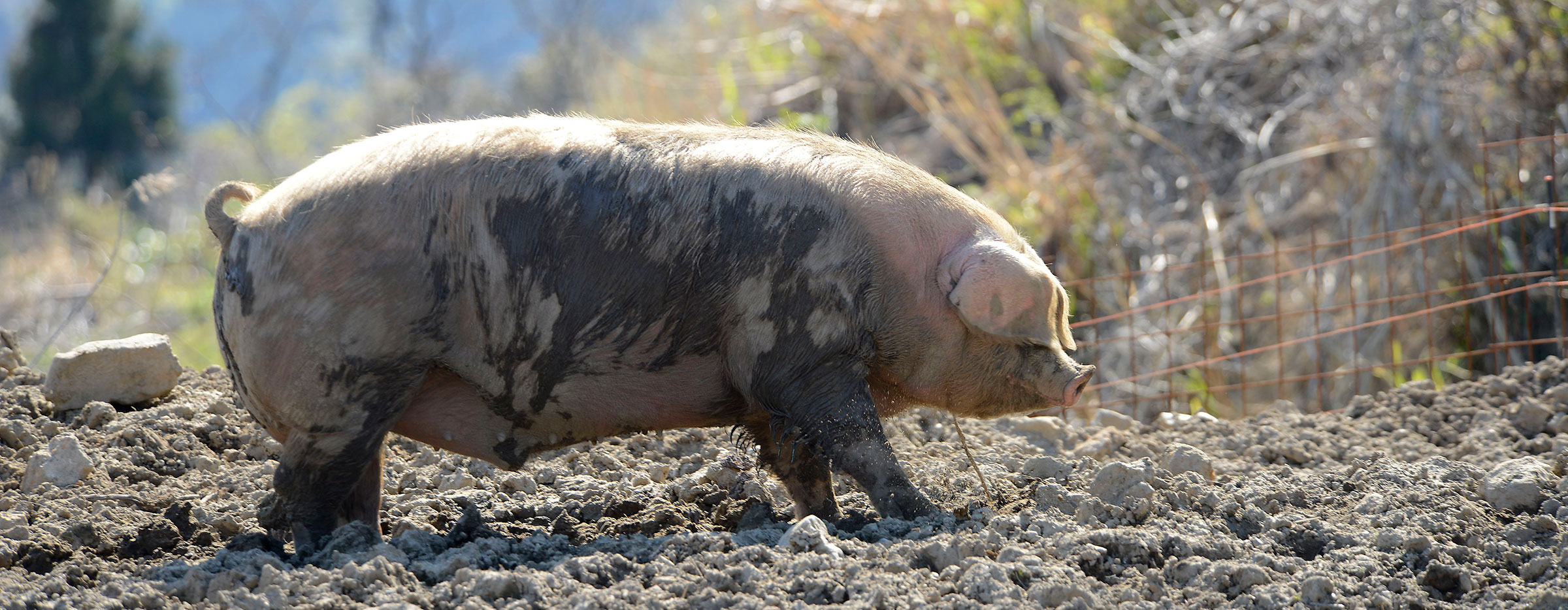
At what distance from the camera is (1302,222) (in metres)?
8.41

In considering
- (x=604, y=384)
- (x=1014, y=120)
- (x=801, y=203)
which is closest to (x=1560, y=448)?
(x=801, y=203)

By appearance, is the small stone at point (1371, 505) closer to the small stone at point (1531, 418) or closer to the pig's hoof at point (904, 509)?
the pig's hoof at point (904, 509)

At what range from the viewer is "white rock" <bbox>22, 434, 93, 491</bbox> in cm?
414

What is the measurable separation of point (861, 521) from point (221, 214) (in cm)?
200

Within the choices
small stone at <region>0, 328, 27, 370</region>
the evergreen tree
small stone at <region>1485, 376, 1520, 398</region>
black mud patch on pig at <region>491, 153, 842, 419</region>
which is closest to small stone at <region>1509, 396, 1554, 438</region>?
small stone at <region>1485, 376, 1520, 398</region>

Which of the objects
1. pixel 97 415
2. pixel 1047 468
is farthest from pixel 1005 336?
pixel 97 415

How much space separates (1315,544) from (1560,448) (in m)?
1.80

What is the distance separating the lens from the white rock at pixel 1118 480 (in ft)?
12.4

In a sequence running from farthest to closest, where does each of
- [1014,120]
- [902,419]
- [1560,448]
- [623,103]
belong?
[623,103] → [1014,120] → [902,419] → [1560,448]

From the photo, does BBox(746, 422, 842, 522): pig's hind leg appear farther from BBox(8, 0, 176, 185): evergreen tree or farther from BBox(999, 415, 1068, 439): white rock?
BBox(8, 0, 176, 185): evergreen tree

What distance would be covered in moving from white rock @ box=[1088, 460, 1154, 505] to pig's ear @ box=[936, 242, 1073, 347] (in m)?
0.43

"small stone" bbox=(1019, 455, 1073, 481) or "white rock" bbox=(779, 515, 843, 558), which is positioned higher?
"white rock" bbox=(779, 515, 843, 558)

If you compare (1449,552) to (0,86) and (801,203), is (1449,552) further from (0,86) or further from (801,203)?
(0,86)

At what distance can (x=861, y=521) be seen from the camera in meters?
3.78
